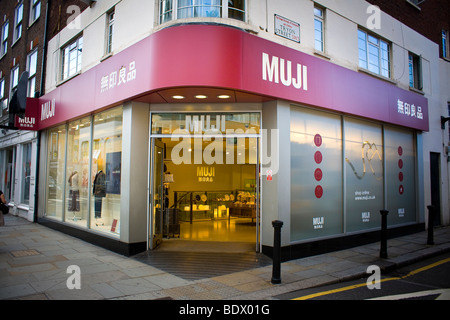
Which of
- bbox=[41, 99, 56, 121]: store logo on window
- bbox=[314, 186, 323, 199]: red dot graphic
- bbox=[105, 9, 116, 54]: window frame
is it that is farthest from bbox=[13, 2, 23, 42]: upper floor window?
bbox=[314, 186, 323, 199]: red dot graphic

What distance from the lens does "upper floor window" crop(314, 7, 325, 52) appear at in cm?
902

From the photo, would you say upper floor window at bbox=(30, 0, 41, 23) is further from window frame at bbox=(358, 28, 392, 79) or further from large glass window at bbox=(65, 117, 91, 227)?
window frame at bbox=(358, 28, 392, 79)

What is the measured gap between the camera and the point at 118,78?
7.99 meters

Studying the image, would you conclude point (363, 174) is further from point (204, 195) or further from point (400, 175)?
point (204, 195)

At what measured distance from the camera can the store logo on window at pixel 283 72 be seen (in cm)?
714

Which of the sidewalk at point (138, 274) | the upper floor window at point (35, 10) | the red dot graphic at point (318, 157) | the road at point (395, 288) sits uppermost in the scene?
the upper floor window at point (35, 10)

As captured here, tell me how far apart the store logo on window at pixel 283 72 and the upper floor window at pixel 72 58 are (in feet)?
21.6

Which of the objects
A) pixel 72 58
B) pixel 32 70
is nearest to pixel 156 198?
pixel 72 58

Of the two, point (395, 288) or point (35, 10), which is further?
point (35, 10)

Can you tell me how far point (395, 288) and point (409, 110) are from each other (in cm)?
783

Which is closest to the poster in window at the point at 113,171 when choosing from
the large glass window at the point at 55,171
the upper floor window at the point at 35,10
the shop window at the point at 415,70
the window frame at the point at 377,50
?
the large glass window at the point at 55,171

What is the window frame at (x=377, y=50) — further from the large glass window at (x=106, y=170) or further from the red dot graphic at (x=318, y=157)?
the large glass window at (x=106, y=170)

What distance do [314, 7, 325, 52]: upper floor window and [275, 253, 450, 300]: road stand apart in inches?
238
